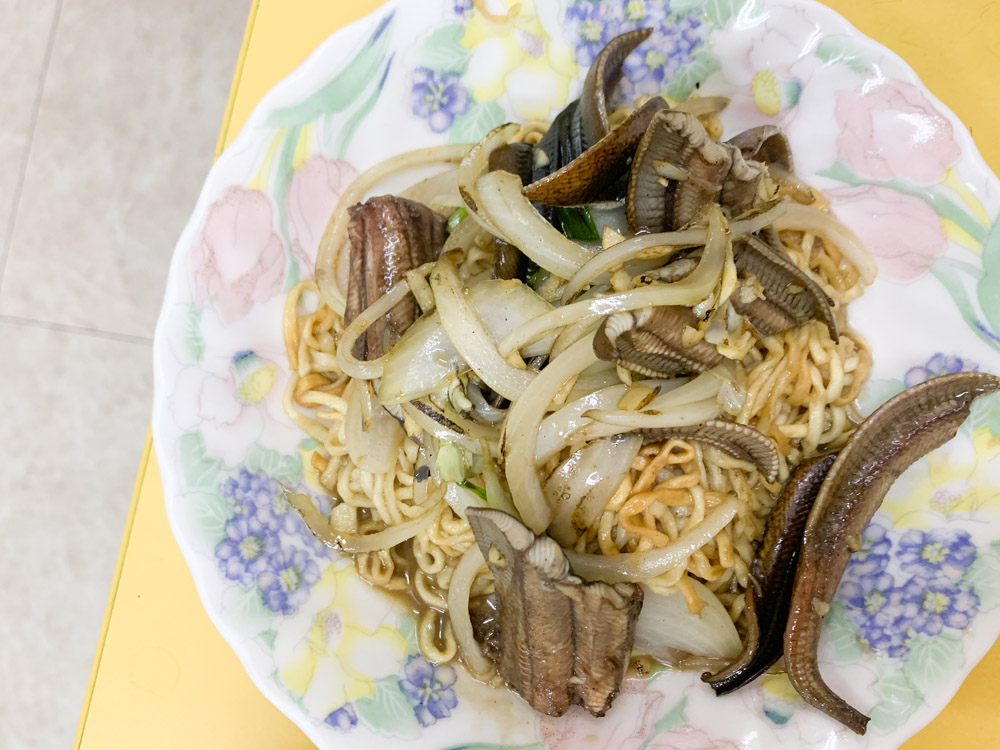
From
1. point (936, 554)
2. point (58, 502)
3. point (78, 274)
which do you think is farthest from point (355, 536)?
point (78, 274)

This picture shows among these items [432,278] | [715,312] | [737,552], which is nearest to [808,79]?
[715,312]

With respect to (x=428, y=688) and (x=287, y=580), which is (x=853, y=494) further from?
(x=287, y=580)

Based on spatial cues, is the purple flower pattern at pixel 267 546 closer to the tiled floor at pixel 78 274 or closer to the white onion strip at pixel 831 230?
the white onion strip at pixel 831 230

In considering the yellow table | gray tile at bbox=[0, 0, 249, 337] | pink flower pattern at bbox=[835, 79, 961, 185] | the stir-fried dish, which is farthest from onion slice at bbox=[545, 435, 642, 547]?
gray tile at bbox=[0, 0, 249, 337]

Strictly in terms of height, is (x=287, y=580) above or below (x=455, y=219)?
below

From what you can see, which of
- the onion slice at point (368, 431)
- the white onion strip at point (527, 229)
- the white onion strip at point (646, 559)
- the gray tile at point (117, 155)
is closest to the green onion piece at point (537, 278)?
the white onion strip at point (527, 229)

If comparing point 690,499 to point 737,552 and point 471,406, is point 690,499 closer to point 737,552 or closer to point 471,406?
point 737,552

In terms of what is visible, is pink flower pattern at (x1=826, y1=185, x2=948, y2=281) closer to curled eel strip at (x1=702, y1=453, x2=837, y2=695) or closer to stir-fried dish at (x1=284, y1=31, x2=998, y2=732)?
stir-fried dish at (x1=284, y1=31, x2=998, y2=732)
